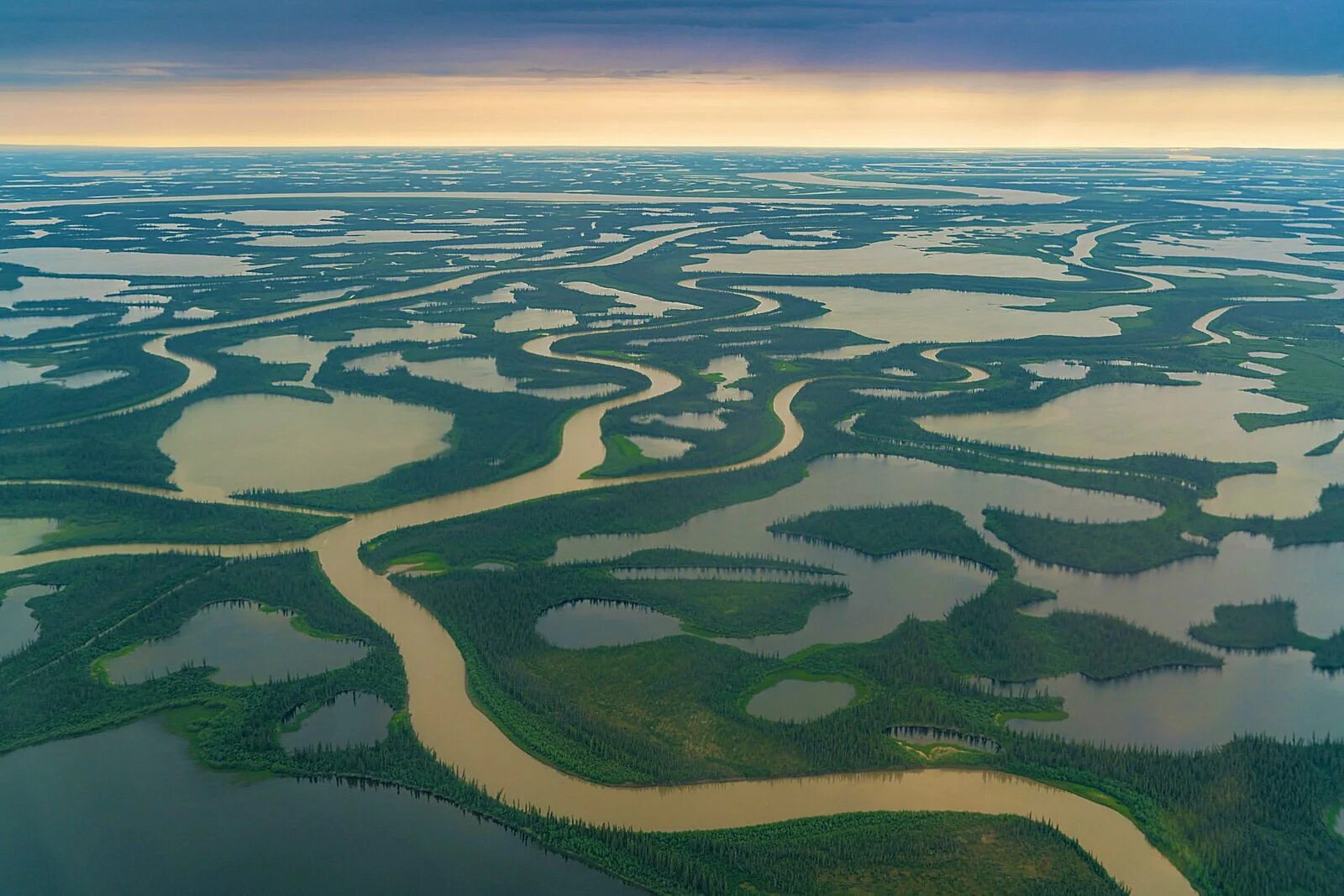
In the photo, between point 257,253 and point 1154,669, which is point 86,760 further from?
point 257,253

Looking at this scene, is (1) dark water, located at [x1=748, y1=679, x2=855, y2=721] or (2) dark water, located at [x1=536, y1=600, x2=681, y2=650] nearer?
(1) dark water, located at [x1=748, y1=679, x2=855, y2=721]

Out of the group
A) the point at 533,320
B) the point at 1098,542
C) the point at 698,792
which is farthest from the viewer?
the point at 533,320

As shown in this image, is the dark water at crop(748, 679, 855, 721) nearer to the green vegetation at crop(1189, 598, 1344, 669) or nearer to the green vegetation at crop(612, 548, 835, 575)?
the green vegetation at crop(612, 548, 835, 575)

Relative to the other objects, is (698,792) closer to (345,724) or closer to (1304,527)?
(345,724)

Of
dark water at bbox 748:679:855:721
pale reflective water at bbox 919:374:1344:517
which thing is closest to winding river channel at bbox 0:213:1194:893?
dark water at bbox 748:679:855:721

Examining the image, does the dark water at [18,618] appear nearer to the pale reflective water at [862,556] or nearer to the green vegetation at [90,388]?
the pale reflective water at [862,556]

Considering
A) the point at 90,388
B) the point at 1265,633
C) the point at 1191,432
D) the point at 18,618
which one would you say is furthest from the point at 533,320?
the point at 1265,633

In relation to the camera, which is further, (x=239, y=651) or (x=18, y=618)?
(x=18, y=618)
